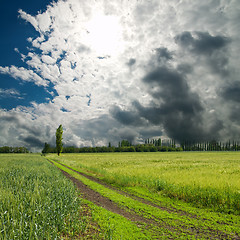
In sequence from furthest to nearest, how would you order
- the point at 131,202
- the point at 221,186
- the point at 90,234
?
1. the point at 221,186
2. the point at 131,202
3. the point at 90,234

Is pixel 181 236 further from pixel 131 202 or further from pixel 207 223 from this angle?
pixel 131 202

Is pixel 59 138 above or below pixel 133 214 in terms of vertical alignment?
above

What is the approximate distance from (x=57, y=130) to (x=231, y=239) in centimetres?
9003

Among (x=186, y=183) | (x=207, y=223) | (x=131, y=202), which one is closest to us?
(x=207, y=223)

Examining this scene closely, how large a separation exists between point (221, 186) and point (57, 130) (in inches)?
3424

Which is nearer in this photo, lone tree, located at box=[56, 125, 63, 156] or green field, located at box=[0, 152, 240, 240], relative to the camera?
green field, located at box=[0, 152, 240, 240]

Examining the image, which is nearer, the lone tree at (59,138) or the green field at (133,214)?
the green field at (133,214)

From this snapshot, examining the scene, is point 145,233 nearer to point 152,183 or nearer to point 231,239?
point 231,239

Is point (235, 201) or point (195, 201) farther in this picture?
point (195, 201)

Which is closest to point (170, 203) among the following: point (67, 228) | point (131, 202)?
point (131, 202)

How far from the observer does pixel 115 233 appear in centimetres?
620

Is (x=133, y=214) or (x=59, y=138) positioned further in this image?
(x=59, y=138)

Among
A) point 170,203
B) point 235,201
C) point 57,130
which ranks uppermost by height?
point 57,130

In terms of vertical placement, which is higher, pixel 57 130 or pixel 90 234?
pixel 57 130
